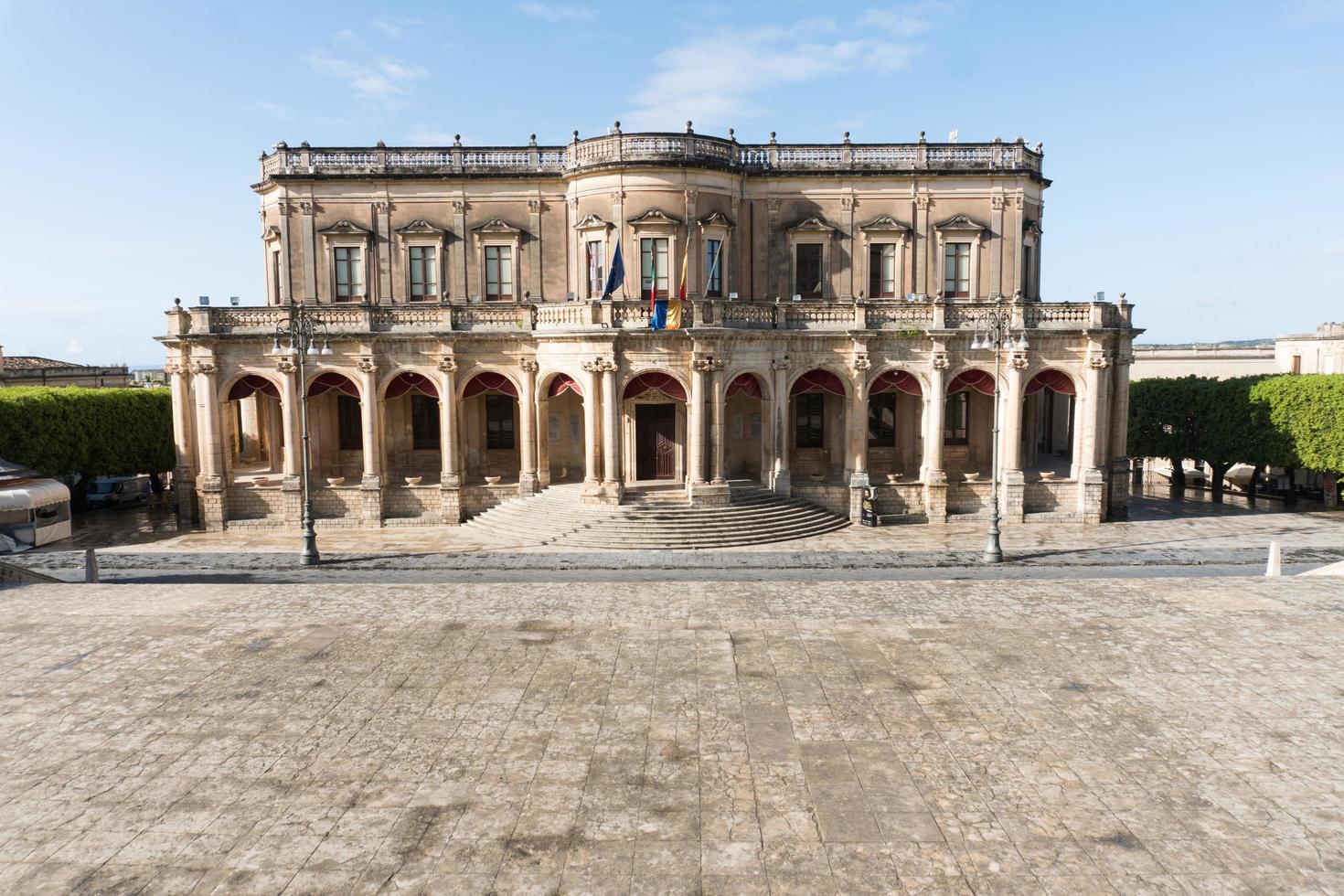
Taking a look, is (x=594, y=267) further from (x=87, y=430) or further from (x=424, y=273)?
(x=87, y=430)

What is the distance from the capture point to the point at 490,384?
116ft

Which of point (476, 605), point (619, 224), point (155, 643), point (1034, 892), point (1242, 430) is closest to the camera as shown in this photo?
point (1034, 892)

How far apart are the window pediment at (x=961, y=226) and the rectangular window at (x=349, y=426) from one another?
26992mm

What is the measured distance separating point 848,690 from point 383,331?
83.3 feet

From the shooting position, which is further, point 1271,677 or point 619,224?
point 619,224

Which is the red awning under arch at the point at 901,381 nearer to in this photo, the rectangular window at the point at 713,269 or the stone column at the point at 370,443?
the rectangular window at the point at 713,269

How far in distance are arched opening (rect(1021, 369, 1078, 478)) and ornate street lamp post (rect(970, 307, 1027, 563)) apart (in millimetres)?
2546

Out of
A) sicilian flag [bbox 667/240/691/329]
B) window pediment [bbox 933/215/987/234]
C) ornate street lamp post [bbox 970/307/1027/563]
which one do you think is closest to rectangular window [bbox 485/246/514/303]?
sicilian flag [bbox 667/240/691/329]

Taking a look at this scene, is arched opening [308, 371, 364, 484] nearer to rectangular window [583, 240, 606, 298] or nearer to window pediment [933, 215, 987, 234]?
rectangular window [583, 240, 606, 298]

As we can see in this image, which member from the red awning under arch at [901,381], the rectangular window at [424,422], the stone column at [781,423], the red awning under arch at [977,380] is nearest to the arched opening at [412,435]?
the rectangular window at [424,422]

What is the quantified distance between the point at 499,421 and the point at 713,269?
1171 cm

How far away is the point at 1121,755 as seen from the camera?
13.5 meters

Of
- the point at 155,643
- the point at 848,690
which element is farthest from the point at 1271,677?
the point at 155,643

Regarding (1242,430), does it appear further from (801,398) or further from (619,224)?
(619,224)
